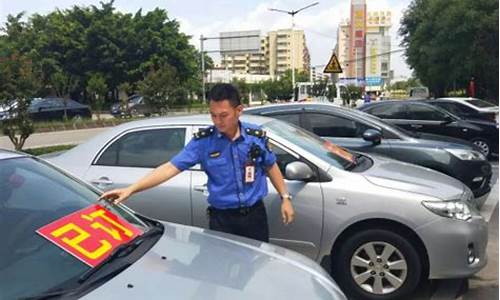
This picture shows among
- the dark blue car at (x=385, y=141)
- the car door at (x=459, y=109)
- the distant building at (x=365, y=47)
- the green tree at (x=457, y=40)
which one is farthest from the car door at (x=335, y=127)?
the distant building at (x=365, y=47)

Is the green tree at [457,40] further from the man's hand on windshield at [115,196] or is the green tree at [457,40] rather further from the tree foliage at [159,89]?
the man's hand on windshield at [115,196]

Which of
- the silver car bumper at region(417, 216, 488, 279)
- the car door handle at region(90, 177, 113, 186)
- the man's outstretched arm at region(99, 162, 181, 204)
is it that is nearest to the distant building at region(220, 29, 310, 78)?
the car door handle at region(90, 177, 113, 186)

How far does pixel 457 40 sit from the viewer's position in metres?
27.0

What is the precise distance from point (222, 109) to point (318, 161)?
1.44 m

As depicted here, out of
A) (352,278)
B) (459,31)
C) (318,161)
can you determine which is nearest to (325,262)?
(352,278)

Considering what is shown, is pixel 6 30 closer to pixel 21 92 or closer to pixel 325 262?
pixel 21 92

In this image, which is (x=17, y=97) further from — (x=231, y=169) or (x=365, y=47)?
(x=365, y=47)

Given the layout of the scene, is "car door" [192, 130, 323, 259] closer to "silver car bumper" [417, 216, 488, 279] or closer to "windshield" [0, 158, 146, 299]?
"silver car bumper" [417, 216, 488, 279]

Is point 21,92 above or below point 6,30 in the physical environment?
below

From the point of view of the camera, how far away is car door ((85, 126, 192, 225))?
4695 millimetres

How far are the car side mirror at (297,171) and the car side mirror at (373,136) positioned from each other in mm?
2853

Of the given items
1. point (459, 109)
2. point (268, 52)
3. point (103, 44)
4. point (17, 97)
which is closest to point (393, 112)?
point (459, 109)

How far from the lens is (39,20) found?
51.0 m

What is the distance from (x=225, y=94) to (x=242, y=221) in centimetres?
78
